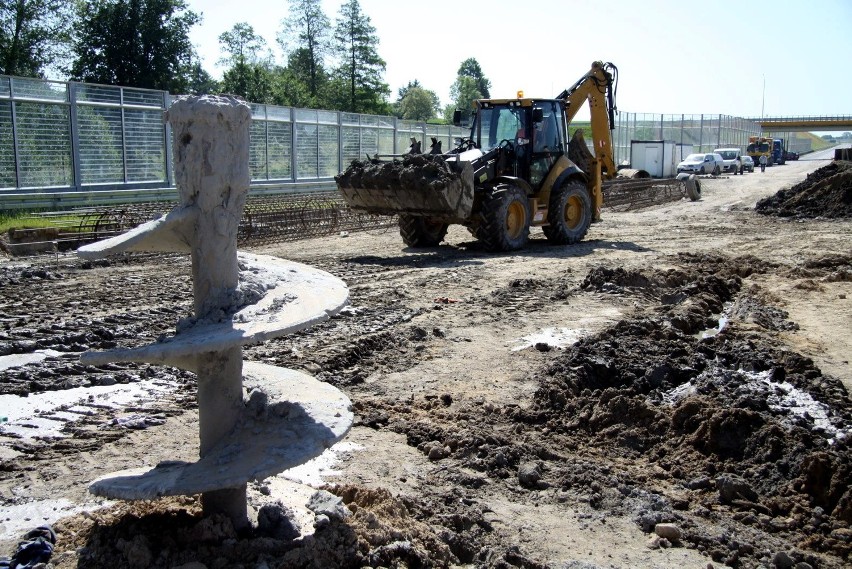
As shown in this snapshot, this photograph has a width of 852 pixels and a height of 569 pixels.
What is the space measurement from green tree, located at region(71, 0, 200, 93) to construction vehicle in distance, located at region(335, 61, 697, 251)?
26.5 meters

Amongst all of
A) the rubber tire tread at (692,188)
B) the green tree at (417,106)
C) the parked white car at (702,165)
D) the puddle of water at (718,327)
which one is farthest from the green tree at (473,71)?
the puddle of water at (718,327)

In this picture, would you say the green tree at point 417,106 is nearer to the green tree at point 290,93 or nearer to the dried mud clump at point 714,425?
the green tree at point 290,93

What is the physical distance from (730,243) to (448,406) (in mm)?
12206

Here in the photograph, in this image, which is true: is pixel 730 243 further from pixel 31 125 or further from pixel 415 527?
pixel 31 125

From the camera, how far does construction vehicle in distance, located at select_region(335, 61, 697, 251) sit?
1352cm

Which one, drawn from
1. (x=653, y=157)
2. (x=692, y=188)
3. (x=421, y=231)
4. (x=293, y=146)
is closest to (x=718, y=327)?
(x=421, y=231)

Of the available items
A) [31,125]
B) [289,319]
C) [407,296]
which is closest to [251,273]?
[289,319]

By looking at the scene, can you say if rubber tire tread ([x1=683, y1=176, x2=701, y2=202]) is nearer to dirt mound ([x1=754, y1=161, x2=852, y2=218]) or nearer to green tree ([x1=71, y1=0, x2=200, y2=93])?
dirt mound ([x1=754, y1=161, x2=852, y2=218])

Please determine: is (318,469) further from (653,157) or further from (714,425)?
(653,157)

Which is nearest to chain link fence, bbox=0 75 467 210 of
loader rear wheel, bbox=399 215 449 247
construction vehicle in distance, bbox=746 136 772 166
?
loader rear wheel, bbox=399 215 449 247

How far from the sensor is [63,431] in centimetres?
538

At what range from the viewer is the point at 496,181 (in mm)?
14719

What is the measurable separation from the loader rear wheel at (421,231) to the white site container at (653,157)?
2649 centimetres

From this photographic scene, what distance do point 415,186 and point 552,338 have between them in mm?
5541
